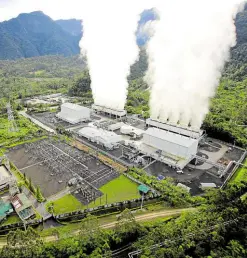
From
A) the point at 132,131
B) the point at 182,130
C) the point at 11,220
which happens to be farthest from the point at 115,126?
the point at 11,220

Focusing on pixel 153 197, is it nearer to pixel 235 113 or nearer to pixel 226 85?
Result: pixel 235 113

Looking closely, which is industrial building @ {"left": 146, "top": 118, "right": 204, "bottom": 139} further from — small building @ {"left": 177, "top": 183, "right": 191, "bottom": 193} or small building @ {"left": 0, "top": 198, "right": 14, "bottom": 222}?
small building @ {"left": 0, "top": 198, "right": 14, "bottom": 222}

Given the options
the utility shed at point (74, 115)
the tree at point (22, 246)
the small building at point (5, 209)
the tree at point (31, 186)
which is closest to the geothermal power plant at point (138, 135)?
the utility shed at point (74, 115)

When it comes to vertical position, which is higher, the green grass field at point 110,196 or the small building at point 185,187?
the small building at point 185,187

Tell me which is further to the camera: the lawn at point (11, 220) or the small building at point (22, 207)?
the small building at point (22, 207)

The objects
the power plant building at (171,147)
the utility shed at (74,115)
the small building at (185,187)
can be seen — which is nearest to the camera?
the small building at (185,187)

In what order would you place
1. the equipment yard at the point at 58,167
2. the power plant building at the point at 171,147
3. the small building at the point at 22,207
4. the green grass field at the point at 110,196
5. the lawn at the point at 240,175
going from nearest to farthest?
the small building at the point at 22,207
the green grass field at the point at 110,196
the equipment yard at the point at 58,167
the lawn at the point at 240,175
the power plant building at the point at 171,147

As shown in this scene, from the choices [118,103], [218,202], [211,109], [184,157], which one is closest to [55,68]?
[118,103]

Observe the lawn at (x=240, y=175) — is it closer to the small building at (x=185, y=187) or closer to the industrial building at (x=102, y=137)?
the small building at (x=185, y=187)
